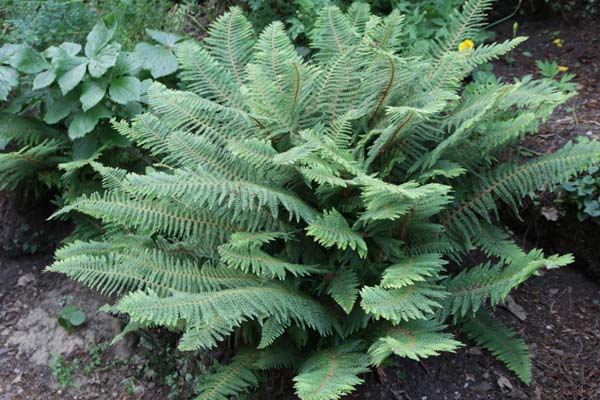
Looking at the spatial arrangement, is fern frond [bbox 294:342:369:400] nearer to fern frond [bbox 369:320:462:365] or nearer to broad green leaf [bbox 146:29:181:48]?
fern frond [bbox 369:320:462:365]

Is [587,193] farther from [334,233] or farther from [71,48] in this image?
[71,48]

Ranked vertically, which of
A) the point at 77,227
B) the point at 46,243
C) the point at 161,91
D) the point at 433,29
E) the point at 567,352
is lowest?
the point at 46,243

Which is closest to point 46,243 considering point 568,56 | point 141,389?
point 141,389

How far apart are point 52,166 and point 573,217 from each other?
8.46ft

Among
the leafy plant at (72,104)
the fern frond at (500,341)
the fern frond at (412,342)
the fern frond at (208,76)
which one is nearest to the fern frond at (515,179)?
the fern frond at (500,341)

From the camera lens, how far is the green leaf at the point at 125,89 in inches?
118

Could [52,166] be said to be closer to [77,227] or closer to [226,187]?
[77,227]

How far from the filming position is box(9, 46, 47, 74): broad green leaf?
307cm

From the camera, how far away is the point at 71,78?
3012 millimetres

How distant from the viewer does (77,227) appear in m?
3.21

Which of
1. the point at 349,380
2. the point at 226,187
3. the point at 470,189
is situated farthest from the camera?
the point at 470,189

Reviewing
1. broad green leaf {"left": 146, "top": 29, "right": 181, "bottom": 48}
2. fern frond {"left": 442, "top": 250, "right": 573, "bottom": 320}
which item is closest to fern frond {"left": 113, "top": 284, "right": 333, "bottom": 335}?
fern frond {"left": 442, "top": 250, "right": 573, "bottom": 320}

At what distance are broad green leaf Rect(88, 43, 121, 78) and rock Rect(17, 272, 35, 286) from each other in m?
1.21

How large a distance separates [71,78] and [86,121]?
0.71 ft
